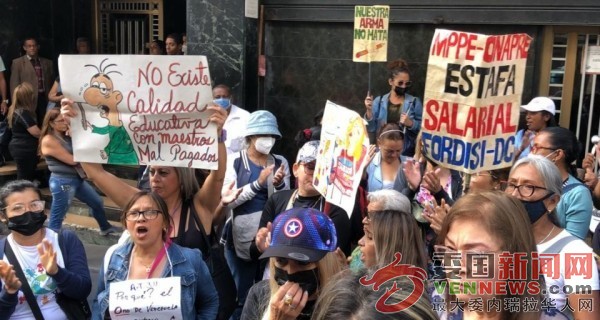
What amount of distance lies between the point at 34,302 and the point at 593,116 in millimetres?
6480

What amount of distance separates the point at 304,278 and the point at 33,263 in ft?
6.21

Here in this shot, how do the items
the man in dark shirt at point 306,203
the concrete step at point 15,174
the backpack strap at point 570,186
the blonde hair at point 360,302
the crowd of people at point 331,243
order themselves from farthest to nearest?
the concrete step at point 15,174
the man in dark shirt at point 306,203
the backpack strap at point 570,186
the crowd of people at point 331,243
the blonde hair at point 360,302

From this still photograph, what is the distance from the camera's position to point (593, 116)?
315 inches

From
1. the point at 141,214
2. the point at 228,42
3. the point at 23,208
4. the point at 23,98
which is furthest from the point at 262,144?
the point at 23,98

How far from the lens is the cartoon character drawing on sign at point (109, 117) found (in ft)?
14.9

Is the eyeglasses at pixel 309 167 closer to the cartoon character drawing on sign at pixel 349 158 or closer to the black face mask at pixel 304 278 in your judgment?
the cartoon character drawing on sign at pixel 349 158

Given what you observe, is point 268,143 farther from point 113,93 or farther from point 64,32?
point 64,32

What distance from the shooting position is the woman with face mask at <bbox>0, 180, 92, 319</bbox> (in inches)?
154

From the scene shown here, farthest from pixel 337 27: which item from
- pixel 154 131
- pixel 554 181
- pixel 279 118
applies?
pixel 554 181

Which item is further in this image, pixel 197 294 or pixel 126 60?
pixel 126 60

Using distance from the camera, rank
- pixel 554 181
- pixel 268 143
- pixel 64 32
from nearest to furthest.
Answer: pixel 554 181
pixel 268 143
pixel 64 32

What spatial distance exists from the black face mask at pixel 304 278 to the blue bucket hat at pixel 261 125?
8.63 feet

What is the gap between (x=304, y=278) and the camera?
309cm

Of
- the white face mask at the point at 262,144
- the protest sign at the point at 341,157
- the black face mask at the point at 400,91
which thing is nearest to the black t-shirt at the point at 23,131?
the white face mask at the point at 262,144
